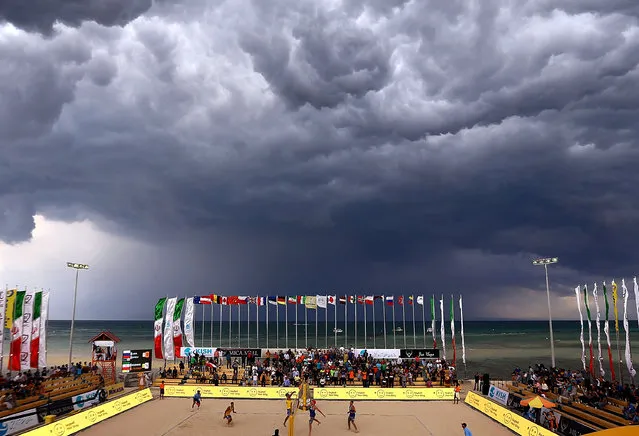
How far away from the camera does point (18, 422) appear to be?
87.5ft

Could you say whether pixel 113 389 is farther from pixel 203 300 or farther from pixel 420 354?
pixel 420 354

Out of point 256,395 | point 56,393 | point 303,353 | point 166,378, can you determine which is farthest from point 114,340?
point 303,353

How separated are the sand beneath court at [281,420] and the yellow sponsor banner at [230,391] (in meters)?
1.19

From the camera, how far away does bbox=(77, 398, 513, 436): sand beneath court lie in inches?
1103

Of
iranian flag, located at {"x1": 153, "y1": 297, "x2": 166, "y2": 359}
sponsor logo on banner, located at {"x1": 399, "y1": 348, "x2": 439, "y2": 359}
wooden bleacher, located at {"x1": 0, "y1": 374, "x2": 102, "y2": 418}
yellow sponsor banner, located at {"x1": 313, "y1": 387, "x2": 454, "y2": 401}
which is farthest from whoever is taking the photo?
sponsor logo on banner, located at {"x1": 399, "y1": 348, "x2": 439, "y2": 359}

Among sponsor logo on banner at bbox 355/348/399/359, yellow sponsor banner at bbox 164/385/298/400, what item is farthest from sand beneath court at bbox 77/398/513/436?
sponsor logo on banner at bbox 355/348/399/359

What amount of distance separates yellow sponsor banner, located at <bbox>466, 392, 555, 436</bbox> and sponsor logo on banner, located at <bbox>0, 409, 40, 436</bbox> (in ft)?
89.5

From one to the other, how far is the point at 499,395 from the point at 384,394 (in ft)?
28.6

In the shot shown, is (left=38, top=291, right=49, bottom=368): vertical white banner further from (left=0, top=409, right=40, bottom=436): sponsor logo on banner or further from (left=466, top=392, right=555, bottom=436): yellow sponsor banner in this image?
(left=466, top=392, right=555, bottom=436): yellow sponsor banner

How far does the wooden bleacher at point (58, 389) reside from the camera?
97.1 feet

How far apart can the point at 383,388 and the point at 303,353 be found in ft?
Result: 46.7

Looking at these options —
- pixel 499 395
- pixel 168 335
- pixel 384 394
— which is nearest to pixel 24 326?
pixel 168 335

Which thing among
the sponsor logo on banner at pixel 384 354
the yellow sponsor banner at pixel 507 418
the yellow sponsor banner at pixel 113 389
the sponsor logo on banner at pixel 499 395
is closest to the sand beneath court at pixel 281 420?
the yellow sponsor banner at pixel 507 418

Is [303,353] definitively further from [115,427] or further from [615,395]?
[615,395]
